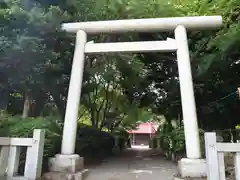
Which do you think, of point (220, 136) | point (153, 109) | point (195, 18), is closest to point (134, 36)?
point (195, 18)

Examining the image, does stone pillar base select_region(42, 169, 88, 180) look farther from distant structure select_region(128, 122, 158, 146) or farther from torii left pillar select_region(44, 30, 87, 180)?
distant structure select_region(128, 122, 158, 146)

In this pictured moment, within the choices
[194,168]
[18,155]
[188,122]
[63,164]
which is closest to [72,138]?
[63,164]

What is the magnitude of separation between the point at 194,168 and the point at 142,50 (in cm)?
330

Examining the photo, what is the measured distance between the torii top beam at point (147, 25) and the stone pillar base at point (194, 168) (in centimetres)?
364

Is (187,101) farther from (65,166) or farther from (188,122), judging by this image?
(65,166)

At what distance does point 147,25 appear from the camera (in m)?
7.19

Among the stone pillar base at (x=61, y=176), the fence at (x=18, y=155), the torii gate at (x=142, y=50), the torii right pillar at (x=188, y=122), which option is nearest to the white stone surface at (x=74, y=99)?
the torii gate at (x=142, y=50)

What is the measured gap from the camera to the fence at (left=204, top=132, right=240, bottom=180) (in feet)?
14.7

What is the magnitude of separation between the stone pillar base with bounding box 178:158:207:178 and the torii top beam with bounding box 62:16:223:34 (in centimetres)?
364

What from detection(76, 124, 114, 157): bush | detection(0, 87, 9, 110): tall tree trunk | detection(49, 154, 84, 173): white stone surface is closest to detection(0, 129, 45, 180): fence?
detection(49, 154, 84, 173): white stone surface

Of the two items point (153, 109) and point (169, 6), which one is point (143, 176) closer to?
point (169, 6)

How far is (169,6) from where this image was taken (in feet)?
27.8

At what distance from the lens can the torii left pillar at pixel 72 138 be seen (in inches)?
238

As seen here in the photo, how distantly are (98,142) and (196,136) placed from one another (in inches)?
209
